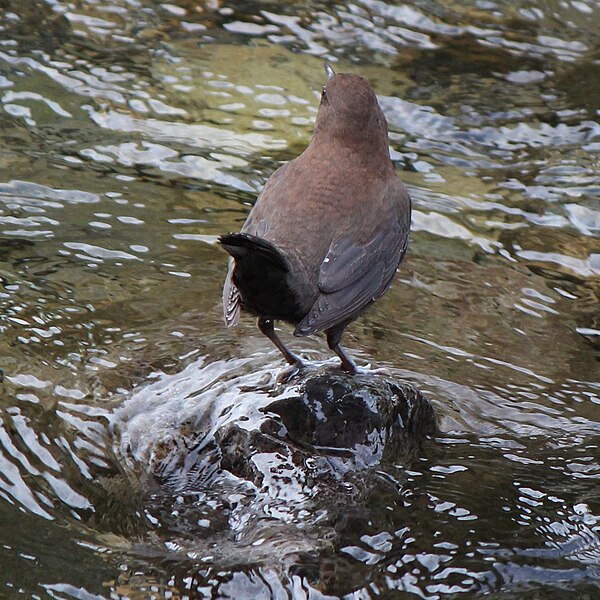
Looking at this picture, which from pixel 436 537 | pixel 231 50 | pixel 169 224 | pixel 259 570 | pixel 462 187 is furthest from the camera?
pixel 231 50

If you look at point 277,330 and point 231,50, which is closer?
point 277,330

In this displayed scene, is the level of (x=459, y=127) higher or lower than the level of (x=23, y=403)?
higher

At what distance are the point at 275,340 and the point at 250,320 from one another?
92 centimetres

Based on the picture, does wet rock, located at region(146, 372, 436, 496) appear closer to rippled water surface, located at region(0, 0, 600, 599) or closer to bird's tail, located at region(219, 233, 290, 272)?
rippled water surface, located at region(0, 0, 600, 599)

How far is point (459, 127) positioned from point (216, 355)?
3626 millimetres

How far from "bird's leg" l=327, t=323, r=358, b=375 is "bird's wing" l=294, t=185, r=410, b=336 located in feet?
0.42

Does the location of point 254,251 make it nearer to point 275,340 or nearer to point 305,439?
point 305,439

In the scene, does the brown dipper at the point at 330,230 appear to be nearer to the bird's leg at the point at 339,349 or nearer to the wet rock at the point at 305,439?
the bird's leg at the point at 339,349

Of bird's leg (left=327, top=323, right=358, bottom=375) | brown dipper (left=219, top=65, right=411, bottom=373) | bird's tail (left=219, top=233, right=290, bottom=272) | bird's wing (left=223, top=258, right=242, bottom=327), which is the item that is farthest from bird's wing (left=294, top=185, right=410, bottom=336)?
bird's tail (left=219, top=233, right=290, bottom=272)

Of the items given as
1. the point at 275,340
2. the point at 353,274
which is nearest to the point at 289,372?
the point at 275,340

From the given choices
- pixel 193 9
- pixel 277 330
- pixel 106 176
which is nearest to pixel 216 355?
pixel 277 330

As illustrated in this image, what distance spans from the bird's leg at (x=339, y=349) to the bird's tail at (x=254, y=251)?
76cm

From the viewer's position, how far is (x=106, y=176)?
264 inches

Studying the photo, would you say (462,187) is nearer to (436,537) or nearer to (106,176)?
(106,176)
